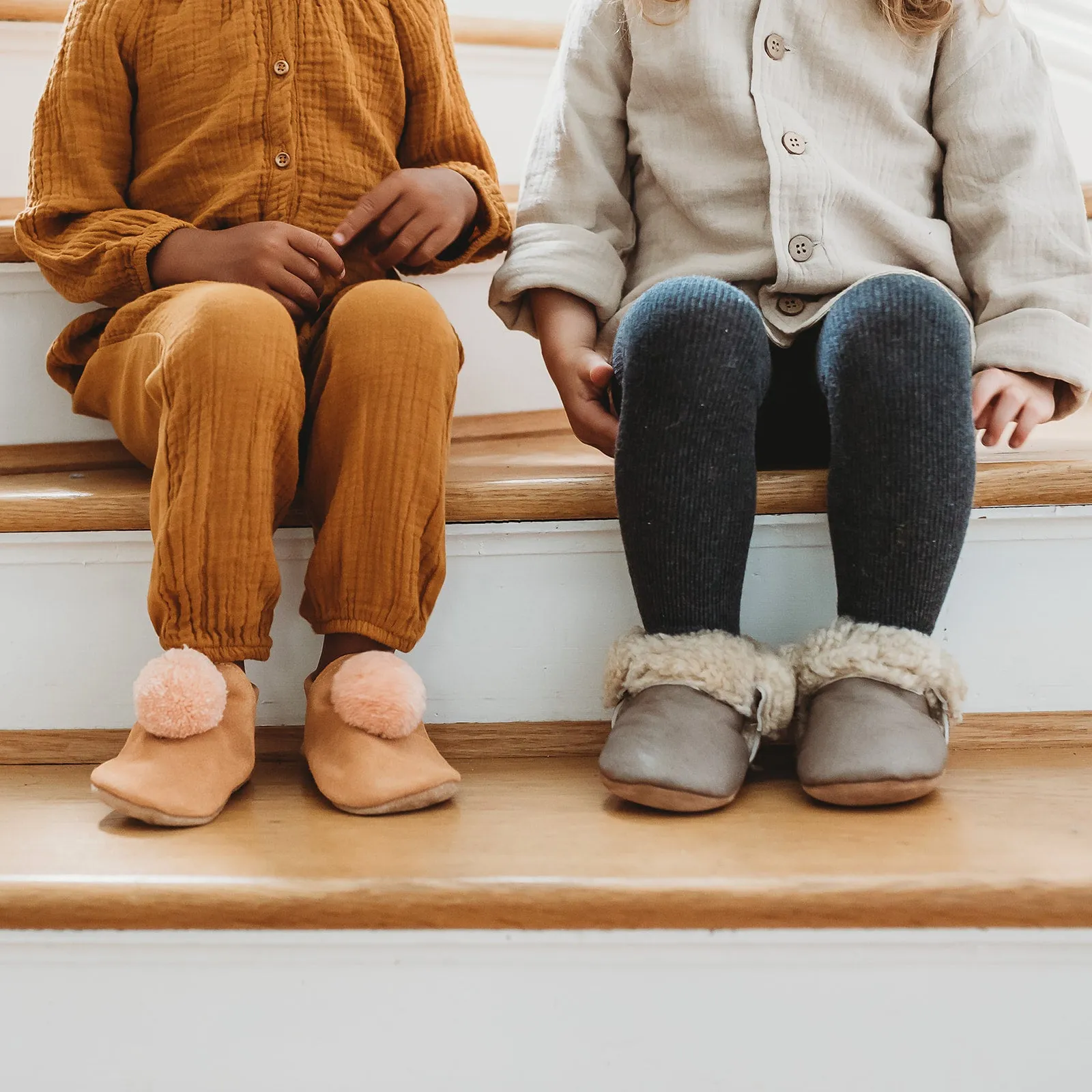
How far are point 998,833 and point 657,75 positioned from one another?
1.90ft

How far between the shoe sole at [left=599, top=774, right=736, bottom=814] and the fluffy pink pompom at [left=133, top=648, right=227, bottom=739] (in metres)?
0.23

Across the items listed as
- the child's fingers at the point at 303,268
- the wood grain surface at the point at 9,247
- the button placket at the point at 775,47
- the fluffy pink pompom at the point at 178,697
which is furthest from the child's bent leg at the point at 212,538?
the button placket at the point at 775,47

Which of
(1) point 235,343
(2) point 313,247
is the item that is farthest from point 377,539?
(2) point 313,247

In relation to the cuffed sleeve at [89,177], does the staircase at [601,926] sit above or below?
below

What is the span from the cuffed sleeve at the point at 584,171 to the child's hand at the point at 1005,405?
27 centimetres

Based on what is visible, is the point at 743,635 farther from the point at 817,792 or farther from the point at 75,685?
the point at 75,685

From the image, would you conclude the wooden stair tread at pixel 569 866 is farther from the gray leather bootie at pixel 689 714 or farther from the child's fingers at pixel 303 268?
the child's fingers at pixel 303 268

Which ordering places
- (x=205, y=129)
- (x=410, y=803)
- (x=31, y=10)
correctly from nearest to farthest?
(x=410, y=803) → (x=205, y=129) → (x=31, y=10)

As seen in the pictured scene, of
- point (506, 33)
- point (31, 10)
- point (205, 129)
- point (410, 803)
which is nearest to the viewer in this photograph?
point (410, 803)

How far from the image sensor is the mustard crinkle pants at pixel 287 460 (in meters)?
0.59

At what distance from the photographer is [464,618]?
2.27 feet

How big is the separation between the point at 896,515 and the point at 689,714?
0.17 metres

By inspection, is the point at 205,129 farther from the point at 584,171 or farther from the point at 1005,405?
the point at 1005,405

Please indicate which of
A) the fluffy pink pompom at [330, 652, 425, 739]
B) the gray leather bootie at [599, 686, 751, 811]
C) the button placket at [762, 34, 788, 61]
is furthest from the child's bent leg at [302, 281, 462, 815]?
the button placket at [762, 34, 788, 61]
